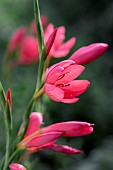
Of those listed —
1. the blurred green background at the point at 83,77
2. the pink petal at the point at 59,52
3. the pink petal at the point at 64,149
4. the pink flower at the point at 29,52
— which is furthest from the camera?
the blurred green background at the point at 83,77

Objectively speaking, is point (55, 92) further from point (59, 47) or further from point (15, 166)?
point (59, 47)

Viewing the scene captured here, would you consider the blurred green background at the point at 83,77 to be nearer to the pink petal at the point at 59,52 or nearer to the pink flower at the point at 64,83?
the pink petal at the point at 59,52

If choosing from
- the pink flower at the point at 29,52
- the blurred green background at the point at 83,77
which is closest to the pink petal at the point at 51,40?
the blurred green background at the point at 83,77

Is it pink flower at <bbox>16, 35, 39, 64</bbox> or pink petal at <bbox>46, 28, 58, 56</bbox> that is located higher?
pink petal at <bbox>46, 28, 58, 56</bbox>

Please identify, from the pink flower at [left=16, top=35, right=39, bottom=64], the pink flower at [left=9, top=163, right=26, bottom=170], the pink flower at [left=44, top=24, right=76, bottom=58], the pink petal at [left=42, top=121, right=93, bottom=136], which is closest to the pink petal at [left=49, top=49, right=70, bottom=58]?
the pink flower at [left=44, top=24, right=76, bottom=58]

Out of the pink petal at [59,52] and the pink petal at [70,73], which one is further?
the pink petal at [59,52]

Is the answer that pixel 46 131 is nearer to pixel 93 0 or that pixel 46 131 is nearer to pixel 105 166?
pixel 105 166

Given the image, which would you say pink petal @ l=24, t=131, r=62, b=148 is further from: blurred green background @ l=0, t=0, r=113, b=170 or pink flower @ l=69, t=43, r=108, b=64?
blurred green background @ l=0, t=0, r=113, b=170
